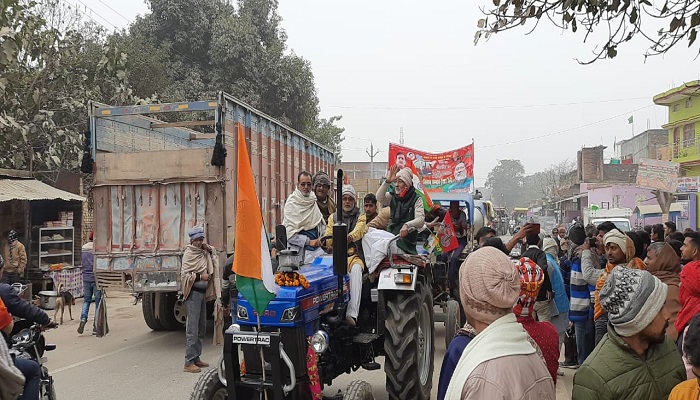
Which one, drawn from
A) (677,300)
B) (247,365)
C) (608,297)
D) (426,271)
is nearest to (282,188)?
(426,271)

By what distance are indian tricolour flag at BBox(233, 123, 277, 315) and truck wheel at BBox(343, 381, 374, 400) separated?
123cm

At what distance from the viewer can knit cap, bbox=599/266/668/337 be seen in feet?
7.63

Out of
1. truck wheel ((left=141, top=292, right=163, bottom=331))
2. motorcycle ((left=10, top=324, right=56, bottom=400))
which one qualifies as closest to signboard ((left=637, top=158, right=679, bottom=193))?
truck wheel ((left=141, top=292, right=163, bottom=331))

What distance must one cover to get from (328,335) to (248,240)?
1.45m

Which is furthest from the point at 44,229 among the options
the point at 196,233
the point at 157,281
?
the point at 196,233

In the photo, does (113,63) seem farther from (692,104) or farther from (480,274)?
(692,104)

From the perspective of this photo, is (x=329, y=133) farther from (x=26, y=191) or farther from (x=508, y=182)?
(x=508, y=182)

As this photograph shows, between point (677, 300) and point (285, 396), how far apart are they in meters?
2.76

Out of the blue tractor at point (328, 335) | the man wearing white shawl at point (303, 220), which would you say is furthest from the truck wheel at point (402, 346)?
the man wearing white shawl at point (303, 220)

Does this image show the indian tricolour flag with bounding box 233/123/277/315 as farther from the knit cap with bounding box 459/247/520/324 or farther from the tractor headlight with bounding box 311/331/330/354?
the knit cap with bounding box 459/247/520/324

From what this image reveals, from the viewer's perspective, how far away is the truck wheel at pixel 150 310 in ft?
31.8

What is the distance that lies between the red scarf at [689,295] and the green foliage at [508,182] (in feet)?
359

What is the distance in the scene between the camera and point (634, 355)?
2369 millimetres

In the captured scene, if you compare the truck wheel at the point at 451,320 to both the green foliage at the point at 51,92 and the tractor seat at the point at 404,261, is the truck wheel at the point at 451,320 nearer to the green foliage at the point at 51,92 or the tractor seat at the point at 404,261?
the tractor seat at the point at 404,261
